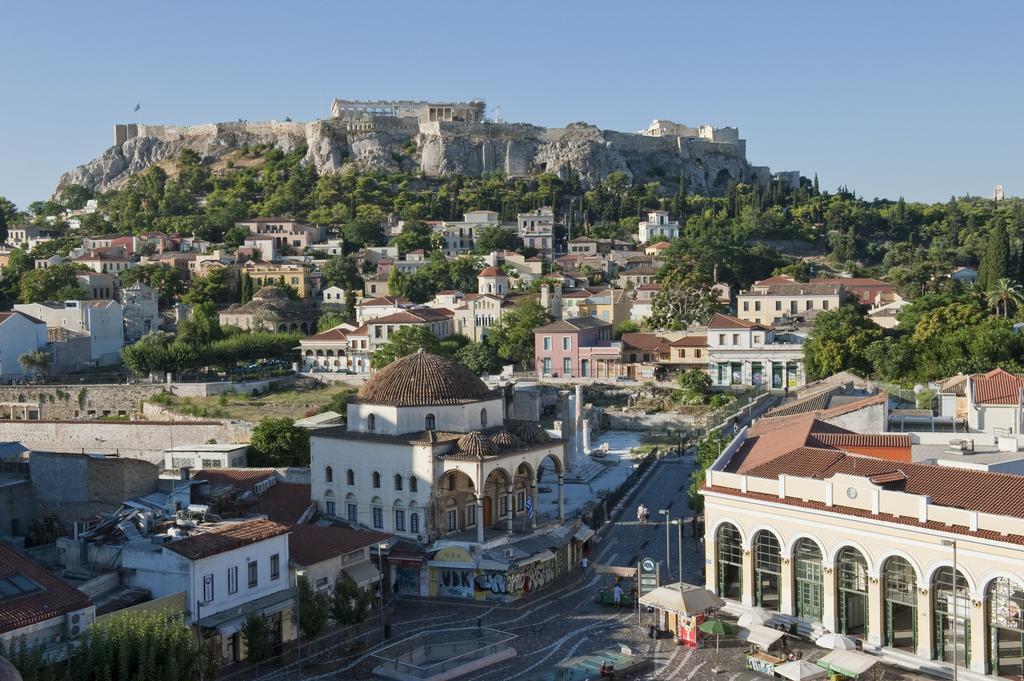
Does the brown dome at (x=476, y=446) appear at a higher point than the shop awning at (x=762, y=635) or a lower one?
higher

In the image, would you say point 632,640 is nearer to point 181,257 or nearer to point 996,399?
point 996,399

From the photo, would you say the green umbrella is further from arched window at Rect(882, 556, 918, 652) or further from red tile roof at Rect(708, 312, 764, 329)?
red tile roof at Rect(708, 312, 764, 329)

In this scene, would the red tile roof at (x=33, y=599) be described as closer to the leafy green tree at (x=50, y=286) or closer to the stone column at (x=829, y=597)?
the stone column at (x=829, y=597)

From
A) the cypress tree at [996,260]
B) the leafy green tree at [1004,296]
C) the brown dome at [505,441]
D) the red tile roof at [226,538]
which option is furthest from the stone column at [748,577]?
the cypress tree at [996,260]

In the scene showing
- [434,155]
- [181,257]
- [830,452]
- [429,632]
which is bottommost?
[429,632]

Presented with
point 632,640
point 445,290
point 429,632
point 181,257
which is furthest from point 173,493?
point 181,257

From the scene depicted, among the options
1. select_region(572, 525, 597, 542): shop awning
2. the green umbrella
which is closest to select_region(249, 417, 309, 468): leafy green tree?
select_region(572, 525, 597, 542): shop awning
